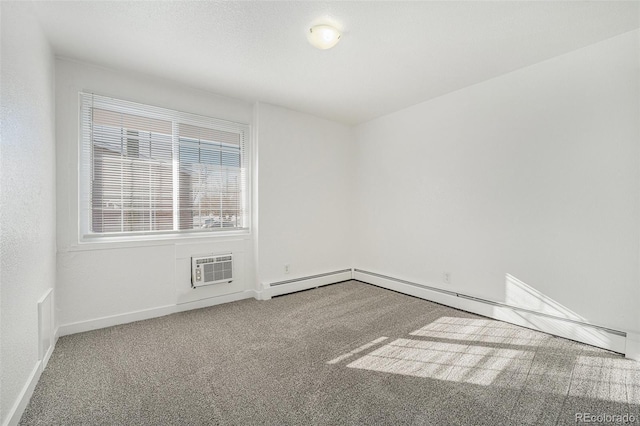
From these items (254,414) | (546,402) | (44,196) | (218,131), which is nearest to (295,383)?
(254,414)

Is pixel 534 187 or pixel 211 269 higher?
pixel 534 187

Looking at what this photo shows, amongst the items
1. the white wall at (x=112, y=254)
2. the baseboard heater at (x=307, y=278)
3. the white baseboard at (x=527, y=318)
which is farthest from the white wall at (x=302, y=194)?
the white baseboard at (x=527, y=318)

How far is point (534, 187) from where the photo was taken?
2805 mm

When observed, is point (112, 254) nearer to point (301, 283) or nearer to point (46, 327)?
point (46, 327)

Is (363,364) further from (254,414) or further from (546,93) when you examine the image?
(546,93)

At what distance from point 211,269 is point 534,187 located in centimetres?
362

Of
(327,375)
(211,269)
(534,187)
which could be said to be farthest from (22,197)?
(534,187)

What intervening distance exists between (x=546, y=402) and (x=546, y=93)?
8.62ft

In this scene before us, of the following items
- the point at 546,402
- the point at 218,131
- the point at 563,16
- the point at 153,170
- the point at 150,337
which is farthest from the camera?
the point at 218,131

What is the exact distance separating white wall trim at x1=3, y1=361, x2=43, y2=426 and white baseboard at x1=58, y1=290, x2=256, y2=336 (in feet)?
2.50

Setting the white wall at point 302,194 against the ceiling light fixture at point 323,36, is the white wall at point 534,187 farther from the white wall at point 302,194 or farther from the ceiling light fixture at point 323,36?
the ceiling light fixture at point 323,36

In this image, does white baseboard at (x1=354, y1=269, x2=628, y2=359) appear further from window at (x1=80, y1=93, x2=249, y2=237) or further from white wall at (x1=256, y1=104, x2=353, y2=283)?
window at (x1=80, y1=93, x2=249, y2=237)

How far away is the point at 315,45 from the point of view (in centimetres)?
230

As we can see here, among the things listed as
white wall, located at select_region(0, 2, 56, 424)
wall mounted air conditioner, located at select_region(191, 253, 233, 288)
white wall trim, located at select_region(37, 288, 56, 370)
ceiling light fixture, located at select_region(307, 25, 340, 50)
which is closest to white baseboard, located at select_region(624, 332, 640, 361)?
ceiling light fixture, located at select_region(307, 25, 340, 50)
